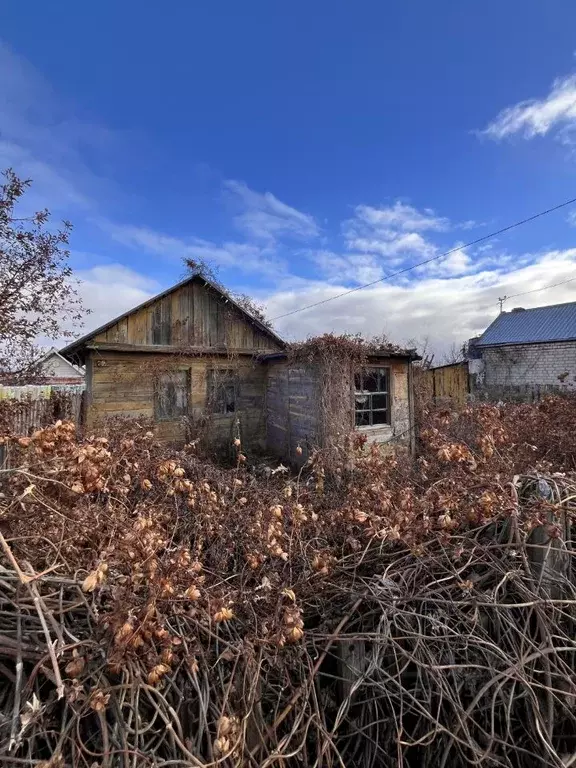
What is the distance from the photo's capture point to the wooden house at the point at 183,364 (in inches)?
359

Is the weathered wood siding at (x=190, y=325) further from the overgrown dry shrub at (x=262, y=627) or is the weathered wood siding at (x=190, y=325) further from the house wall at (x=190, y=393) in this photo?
the overgrown dry shrub at (x=262, y=627)

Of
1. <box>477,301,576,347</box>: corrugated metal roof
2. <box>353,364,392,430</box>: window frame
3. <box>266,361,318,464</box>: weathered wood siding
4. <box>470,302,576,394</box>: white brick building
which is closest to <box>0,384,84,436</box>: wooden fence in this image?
<box>266,361,318,464</box>: weathered wood siding

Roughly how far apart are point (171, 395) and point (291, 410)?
3.34 meters

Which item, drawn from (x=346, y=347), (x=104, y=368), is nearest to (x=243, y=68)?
(x=346, y=347)

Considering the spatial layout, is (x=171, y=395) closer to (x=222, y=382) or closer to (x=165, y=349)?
(x=165, y=349)


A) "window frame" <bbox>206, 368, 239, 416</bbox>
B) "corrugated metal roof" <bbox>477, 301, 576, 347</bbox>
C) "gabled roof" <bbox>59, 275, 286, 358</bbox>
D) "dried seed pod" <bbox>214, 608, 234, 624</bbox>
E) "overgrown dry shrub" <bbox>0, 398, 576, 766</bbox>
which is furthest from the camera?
"corrugated metal roof" <bbox>477, 301, 576, 347</bbox>

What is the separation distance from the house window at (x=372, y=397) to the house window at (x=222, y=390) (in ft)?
12.4

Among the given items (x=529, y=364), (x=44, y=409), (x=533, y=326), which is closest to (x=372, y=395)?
(x=44, y=409)

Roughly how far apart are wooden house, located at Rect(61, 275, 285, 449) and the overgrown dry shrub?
706 centimetres

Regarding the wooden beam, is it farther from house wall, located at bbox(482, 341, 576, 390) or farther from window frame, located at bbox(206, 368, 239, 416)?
house wall, located at bbox(482, 341, 576, 390)

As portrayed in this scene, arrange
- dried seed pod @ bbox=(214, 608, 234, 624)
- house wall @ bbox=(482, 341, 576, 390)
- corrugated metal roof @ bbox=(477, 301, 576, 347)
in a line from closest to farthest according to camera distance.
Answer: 1. dried seed pod @ bbox=(214, 608, 234, 624)
2. house wall @ bbox=(482, 341, 576, 390)
3. corrugated metal roof @ bbox=(477, 301, 576, 347)

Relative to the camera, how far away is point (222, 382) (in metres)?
10.7

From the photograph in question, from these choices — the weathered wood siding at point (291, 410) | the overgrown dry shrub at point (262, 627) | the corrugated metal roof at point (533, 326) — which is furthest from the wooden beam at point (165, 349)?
the corrugated metal roof at point (533, 326)

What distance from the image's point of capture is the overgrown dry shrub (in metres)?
1.38
